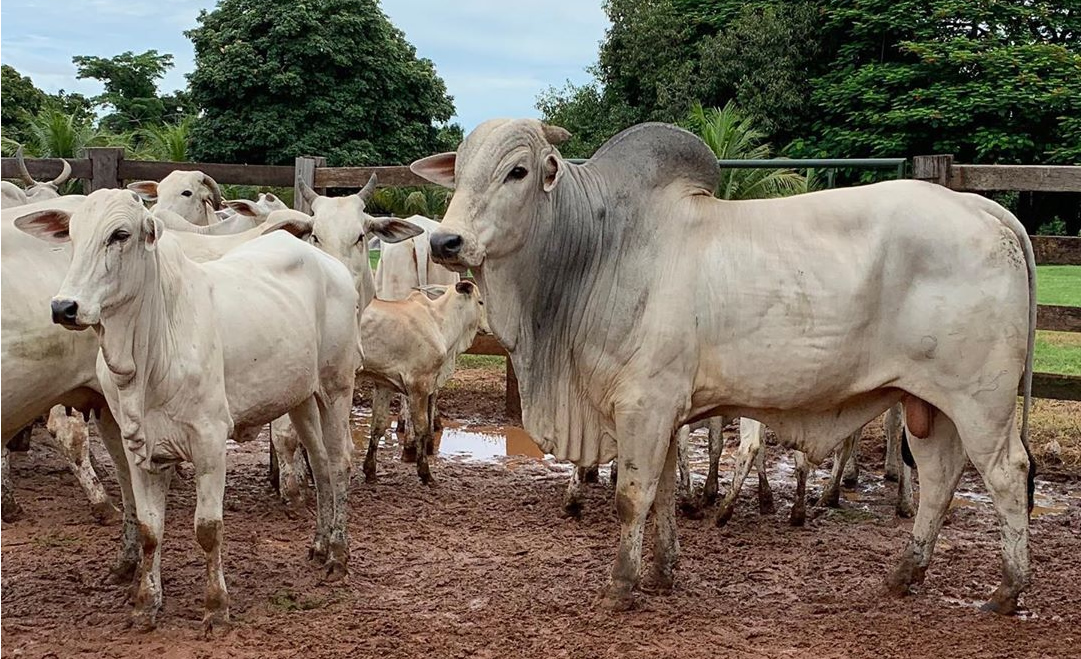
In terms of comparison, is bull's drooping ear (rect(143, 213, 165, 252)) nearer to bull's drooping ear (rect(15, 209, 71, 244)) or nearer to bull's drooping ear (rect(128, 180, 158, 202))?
bull's drooping ear (rect(15, 209, 71, 244))

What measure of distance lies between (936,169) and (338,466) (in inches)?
188

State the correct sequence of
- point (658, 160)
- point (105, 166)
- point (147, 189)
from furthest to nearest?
point (105, 166), point (147, 189), point (658, 160)

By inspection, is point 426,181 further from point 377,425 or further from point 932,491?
point 932,491

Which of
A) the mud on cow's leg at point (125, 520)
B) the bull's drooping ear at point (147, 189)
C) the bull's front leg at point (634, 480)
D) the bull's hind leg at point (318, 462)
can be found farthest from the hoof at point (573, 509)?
the bull's drooping ear at point (147, 189)

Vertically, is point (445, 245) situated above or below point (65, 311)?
above

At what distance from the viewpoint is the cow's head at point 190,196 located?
29.6 feet

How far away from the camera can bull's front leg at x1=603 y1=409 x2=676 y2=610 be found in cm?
548

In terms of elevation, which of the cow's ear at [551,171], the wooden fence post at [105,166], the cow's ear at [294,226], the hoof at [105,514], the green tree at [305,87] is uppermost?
the green tree at [305,87]

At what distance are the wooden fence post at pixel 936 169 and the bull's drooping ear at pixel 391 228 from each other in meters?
3.64

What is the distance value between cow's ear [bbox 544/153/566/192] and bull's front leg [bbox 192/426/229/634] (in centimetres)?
186

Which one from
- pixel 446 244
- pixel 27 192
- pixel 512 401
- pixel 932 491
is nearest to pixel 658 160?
pixel 446 244

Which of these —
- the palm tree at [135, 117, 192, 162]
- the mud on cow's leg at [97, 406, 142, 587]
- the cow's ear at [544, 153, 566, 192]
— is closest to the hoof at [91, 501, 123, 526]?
the mud on cow's leg at [97, 406, 142, 587]

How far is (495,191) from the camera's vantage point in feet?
17.6

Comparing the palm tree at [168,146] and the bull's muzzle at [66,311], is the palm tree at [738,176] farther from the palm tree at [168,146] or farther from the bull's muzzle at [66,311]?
the palm tree at [168,146]
